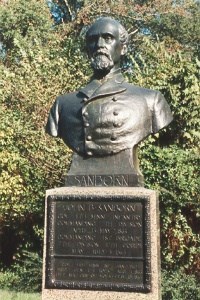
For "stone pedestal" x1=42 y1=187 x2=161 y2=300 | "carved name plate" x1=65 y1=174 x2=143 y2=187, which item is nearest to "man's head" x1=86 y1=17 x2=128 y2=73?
"carved name plate" x1=65 y1=174 x2=143 y2=187

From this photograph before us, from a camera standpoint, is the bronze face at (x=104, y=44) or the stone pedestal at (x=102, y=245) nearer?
the stone pedestal at (x=102, y=245)

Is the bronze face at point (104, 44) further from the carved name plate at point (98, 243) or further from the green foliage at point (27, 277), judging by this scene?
the green foliage at point (27, 277)

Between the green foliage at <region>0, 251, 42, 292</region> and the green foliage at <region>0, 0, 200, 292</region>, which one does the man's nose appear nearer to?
the green foliage at <region>0, 0, 200, 292</region>

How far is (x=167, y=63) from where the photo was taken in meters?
12.4

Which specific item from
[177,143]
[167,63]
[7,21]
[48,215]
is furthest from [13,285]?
[7,21]

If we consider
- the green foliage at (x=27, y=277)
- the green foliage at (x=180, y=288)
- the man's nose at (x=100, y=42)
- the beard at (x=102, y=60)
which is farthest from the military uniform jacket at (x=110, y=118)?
the green foliage at (x=27, y=277)

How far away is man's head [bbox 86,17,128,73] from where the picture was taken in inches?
215

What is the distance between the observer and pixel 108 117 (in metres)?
5.41

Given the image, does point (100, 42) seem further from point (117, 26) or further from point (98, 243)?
point (98, 243)

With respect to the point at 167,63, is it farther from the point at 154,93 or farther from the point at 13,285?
the point at 154,93

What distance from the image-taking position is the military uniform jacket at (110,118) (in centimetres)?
538

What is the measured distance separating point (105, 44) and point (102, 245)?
1937 mm

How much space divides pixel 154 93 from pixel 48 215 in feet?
5.19

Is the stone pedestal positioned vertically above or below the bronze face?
below
